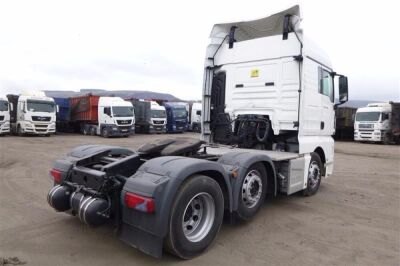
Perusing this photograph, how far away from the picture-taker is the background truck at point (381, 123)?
2322 centimetres

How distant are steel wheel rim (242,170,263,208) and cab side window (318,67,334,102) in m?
2.99

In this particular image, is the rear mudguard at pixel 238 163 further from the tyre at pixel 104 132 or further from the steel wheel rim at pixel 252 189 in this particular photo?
the tyre at pixel 104 132

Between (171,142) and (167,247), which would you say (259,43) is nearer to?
(171,142)

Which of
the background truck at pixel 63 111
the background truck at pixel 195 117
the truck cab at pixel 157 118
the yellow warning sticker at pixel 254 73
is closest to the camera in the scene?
the yellow warning sticker at pixel 254 73

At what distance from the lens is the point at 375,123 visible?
23.4m

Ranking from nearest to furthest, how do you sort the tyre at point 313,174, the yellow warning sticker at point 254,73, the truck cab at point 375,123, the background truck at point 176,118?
the tyre at point 313,174 → the yellow warning sticker at point 254,73 → the truck cab at point 375,123 → the background truck at point 176,118

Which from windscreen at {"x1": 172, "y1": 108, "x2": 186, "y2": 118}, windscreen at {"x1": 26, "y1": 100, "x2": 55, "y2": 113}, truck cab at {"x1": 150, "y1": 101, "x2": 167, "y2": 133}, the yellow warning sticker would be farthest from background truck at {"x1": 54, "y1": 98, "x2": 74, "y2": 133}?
the yellow warning sticker

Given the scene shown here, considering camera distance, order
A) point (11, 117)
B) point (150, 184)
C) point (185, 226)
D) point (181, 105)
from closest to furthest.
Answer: point (150, 184) → point (185, 226) → point (11, 117) → point (181, 105)

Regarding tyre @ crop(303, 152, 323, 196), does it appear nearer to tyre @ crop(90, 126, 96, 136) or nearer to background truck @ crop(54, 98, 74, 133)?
tyre @ crop(90, 126, 96, 136)

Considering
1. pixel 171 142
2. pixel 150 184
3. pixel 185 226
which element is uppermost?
pixel 171 142

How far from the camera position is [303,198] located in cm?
644

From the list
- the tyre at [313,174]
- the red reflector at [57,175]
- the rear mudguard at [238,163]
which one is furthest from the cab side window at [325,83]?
the red reflector at [57,175]

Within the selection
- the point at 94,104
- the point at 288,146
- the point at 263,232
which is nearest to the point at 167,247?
the point at 263,232

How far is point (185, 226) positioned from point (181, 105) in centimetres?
2726
